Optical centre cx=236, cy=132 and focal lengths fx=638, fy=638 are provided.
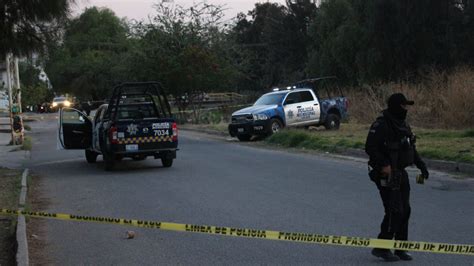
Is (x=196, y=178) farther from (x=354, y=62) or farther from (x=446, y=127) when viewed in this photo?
(x=354, y=62)

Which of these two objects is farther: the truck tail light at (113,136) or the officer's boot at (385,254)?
the truck tail light at (113,136)

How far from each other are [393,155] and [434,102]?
18.9 metres

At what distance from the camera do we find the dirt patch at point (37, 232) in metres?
6.96

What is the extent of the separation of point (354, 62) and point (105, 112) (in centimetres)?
3521

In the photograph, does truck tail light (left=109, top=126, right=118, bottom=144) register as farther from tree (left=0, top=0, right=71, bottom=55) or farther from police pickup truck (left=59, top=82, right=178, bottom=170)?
tree (left=0, top=0, right=71, bottom=55)

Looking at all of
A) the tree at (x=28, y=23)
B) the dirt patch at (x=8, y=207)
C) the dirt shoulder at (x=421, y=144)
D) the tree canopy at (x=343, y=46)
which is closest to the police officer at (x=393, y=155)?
the dirt patch at (x=8, y=207)

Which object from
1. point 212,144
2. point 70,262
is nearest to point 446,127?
point 212,144

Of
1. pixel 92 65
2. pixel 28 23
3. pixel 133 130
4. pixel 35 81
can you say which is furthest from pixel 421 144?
pixel 35 81

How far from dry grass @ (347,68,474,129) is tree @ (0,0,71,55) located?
14.2 m

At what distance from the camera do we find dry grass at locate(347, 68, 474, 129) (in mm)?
22016

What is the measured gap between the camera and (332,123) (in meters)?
25.4

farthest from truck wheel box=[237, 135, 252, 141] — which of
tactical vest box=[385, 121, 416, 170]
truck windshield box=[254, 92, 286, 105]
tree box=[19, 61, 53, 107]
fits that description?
tree box=[19, 61, 53, 107]

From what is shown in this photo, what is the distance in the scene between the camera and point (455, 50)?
40.8 meters

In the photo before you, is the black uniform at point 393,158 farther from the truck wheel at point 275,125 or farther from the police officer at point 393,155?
the truck wheel at point 275,125
